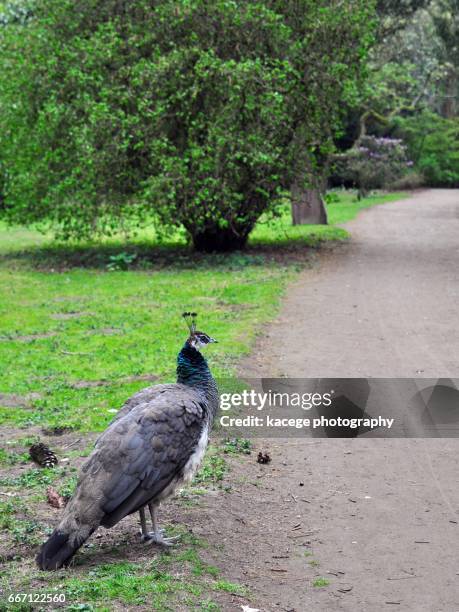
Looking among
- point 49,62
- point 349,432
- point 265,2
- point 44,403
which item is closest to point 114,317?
point 44,403

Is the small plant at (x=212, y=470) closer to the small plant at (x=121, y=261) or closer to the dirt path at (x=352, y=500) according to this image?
the dirt path at (x=352, y=500)

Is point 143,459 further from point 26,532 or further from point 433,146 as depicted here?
point 433,146

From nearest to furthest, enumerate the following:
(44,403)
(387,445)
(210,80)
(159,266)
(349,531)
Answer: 1. (349,531)
2. (387,445)
3. (44,403)
4. (210,80)
5. (159,266)

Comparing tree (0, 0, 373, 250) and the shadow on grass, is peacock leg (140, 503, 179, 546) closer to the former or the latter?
tree (0, 0, 373, 250)

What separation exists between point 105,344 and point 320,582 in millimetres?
6322

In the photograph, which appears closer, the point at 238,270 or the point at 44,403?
the point at 44,403

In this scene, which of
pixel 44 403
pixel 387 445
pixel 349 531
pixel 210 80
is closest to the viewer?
pixel 349 531

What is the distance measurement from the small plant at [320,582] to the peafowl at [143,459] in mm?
866

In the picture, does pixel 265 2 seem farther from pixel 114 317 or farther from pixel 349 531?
pixel 349 531

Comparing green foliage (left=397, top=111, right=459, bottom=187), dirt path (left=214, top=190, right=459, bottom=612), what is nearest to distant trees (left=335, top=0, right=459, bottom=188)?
green foliage (left=397, top=111, right=459, bottom=187)

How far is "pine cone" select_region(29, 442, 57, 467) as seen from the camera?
6566 mm

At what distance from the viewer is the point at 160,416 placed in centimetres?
505

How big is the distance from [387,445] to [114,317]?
624 centimetres

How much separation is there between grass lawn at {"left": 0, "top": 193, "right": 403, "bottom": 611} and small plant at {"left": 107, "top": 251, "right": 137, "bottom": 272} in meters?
0.04
